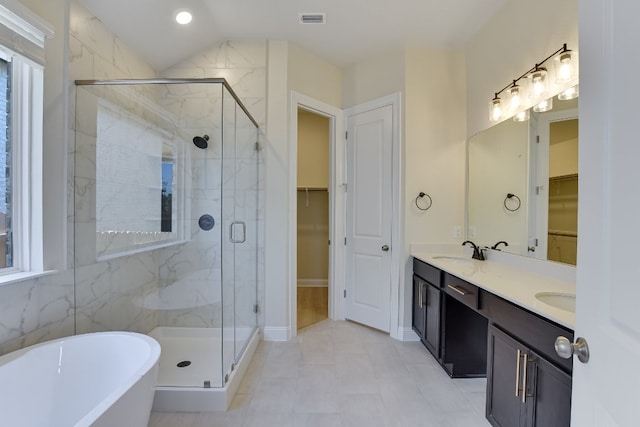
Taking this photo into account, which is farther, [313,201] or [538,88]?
[313,201]

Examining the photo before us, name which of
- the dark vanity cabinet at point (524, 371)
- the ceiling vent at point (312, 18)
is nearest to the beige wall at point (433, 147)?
the ceiling vent at point (312, 18)

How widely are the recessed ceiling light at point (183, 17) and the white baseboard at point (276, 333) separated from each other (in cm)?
287

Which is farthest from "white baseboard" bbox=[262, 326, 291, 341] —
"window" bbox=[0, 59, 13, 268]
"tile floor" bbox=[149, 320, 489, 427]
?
"window" bbox=[0, 59, 13, 268]

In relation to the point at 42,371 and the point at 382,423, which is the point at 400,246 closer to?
the point at 382,423

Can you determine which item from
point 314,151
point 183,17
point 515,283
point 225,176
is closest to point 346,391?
point 515,283

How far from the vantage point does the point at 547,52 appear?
1937mm

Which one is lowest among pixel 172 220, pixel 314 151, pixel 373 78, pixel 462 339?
pixel 462 339

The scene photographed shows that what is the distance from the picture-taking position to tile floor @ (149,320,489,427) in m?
1.80

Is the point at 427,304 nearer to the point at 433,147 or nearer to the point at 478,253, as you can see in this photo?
the point at 478,253

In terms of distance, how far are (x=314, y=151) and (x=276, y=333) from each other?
3.02m

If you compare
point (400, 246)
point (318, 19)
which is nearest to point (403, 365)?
point (400, 246)

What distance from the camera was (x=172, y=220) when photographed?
2.79m

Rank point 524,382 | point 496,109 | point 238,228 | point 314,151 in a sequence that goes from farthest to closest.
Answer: point 314,151 < point 238,228 < point 496,109 < point 524,382

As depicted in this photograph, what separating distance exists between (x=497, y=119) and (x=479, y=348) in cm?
186
